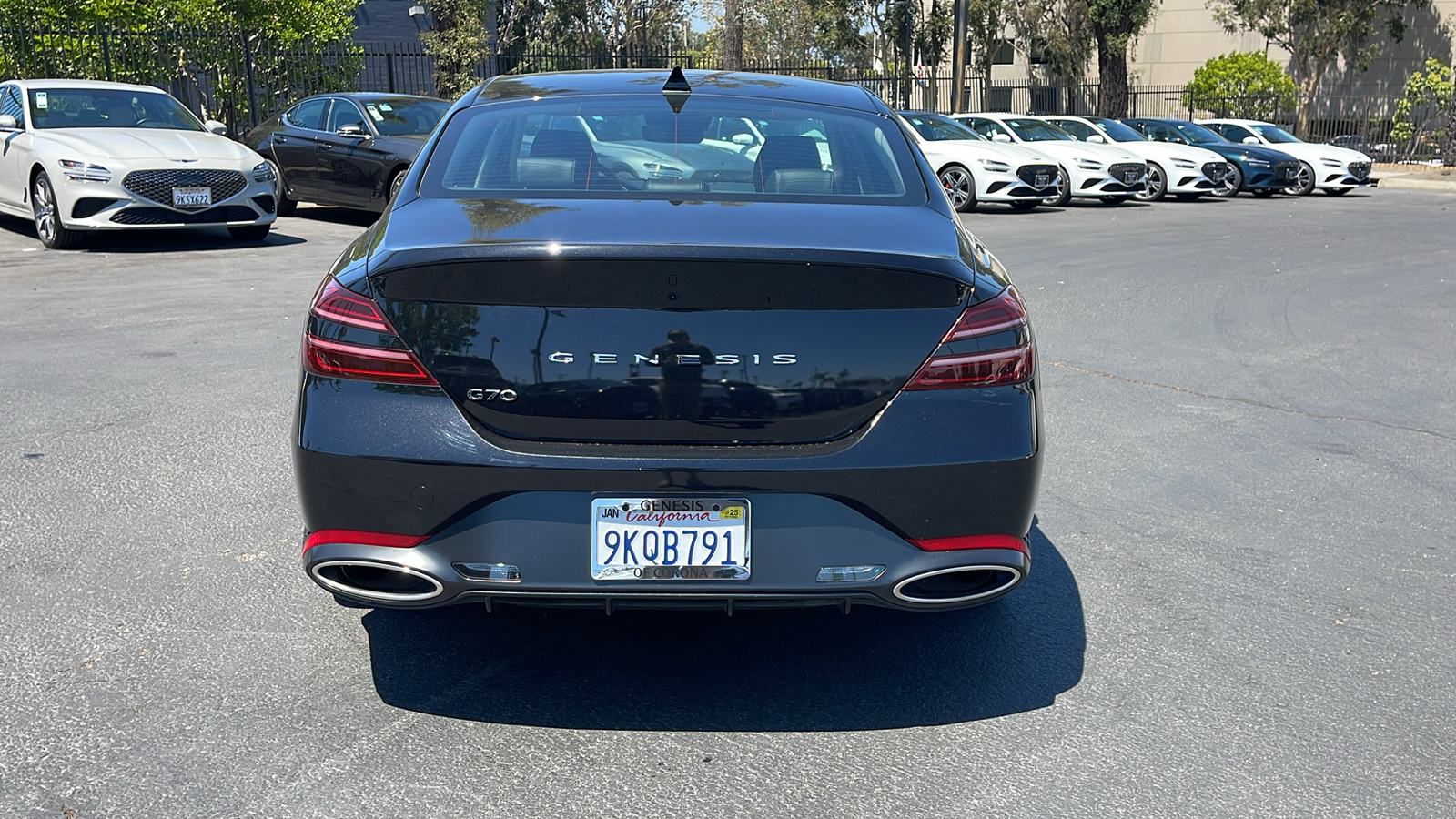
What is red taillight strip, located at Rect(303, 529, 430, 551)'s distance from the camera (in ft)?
10.4

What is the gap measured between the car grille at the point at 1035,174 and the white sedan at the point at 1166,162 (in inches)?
116

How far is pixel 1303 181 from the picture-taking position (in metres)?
24.5

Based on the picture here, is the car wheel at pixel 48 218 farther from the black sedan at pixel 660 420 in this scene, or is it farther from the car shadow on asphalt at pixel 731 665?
the black sedan at pixel 660 420

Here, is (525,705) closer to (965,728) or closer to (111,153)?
(965,728)

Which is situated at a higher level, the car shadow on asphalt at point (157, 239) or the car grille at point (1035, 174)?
the car grille at point (1035, 174)

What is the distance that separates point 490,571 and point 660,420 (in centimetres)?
53

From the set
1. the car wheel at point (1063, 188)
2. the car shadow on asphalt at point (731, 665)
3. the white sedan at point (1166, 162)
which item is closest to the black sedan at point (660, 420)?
the car shadow on asphalt at point (731, 665)

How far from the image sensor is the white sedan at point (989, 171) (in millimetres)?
19531

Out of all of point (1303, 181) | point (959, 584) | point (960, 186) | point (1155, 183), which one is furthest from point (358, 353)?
point (1303, 181)

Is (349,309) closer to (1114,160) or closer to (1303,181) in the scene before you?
(1114,160)

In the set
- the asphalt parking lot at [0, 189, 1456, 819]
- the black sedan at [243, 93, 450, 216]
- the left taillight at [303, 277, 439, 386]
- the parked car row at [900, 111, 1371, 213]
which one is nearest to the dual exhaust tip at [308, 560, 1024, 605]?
the asphalt parking lot at [0, 189, 1456, 819]

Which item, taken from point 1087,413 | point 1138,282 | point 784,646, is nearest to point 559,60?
point 1138,282

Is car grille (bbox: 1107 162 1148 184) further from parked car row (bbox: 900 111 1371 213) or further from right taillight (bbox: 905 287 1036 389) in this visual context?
right taillight (bbox: 905 287 1036 389)

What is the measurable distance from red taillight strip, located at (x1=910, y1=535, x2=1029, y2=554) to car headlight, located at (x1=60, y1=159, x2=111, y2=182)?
35.7ft
